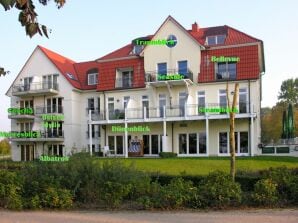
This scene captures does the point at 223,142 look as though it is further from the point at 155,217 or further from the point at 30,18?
the point at 30,18

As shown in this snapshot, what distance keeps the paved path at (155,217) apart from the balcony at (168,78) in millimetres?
23128

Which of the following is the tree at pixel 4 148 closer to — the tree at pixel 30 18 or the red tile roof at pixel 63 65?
the red tile roof at pixel 63 65

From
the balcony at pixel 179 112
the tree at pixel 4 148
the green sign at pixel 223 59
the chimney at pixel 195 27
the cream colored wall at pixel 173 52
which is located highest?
the chimney at pixel 195 27

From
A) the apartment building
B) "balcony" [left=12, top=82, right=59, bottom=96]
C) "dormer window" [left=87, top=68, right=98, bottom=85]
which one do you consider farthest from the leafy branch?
"dormer window" [left=87, top=68, right=98, bottom=85]

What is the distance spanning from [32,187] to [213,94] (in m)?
23.3

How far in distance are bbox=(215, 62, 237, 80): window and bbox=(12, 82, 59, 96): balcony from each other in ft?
53.9

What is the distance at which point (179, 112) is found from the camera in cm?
3200

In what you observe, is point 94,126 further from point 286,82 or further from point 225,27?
point 286,82

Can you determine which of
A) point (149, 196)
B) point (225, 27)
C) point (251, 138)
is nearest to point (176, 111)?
point (251, 138)

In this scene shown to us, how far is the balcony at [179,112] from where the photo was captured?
99.6 ft

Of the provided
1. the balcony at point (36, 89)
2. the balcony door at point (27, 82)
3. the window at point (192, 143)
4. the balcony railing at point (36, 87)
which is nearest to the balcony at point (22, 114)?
the balcony at point (36, 89)

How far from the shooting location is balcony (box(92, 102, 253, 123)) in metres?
30.3

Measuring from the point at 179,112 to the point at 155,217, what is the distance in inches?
914

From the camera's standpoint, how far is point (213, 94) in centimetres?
3256
